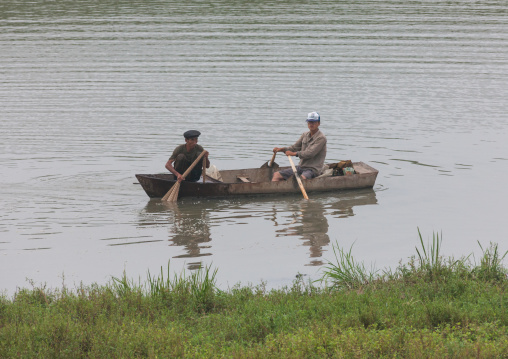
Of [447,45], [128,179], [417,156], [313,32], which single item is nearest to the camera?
[128,179]

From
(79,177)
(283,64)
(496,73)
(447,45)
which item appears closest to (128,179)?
(79,177)

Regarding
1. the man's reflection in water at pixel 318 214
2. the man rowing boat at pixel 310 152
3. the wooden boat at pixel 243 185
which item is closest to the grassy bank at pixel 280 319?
the man's reflection in water at pixel 318 214

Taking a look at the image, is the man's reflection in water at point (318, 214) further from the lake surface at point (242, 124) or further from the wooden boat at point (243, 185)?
the wooden boat at point (243, 185)

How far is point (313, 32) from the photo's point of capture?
3744 centimetres

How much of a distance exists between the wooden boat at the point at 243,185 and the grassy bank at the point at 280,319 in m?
6.18

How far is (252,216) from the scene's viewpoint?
15.9m

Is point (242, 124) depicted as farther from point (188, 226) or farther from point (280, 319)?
point (280, 319)

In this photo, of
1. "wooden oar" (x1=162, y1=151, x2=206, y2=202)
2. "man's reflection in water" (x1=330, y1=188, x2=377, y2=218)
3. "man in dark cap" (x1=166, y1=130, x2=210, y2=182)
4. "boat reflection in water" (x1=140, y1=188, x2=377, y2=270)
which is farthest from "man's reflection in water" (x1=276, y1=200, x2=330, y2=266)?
"man in dark cap" (x1=166, y1=130, x2=210, y2=182)

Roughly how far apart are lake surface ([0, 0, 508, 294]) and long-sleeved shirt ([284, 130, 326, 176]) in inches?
31.7

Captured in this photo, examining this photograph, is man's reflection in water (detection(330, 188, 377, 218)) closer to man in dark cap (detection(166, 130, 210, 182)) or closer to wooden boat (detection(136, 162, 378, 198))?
wooden boat (detection(136, 162, 378, 198))

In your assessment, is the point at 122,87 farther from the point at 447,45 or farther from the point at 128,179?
the point at 447,45

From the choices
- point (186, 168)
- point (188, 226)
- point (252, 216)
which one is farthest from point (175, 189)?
point (252, 216)

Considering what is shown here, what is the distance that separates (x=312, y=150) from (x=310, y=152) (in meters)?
0.06

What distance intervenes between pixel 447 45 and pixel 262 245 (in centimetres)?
2351
